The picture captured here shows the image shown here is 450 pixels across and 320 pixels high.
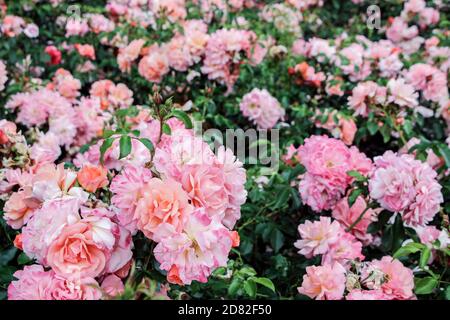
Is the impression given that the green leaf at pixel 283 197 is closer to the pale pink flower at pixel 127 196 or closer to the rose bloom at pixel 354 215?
the rose bloom at pixel 354 215

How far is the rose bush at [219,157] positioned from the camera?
3.65 feet

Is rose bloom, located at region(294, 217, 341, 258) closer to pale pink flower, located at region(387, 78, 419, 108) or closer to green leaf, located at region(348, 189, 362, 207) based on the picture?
green leaf, located at region(348, 189, 362, 207)

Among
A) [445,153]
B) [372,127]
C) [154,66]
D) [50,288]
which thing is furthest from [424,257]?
[154,66]

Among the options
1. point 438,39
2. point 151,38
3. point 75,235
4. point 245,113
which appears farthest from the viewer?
point 438,39

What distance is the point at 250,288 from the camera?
130cm

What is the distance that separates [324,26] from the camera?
4102 millimetres

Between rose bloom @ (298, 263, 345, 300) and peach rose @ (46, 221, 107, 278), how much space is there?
55 centimetres

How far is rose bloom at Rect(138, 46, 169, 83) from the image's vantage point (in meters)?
2.67

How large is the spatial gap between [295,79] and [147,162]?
165cm

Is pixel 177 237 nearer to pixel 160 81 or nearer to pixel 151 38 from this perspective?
pixel 160 81

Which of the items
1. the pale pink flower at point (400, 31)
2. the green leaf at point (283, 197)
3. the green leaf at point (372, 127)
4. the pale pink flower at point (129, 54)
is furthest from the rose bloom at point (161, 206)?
the pale pink flower at point (400, 31)

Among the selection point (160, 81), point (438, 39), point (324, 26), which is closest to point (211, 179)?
point (160, 81)

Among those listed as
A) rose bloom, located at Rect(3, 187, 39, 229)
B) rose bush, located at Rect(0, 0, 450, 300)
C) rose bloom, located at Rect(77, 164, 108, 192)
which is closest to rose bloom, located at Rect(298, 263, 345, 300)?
rose bush, located at Rect(0, 0, 450, 300)

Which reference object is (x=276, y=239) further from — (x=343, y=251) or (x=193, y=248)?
(x=193, y=248)
